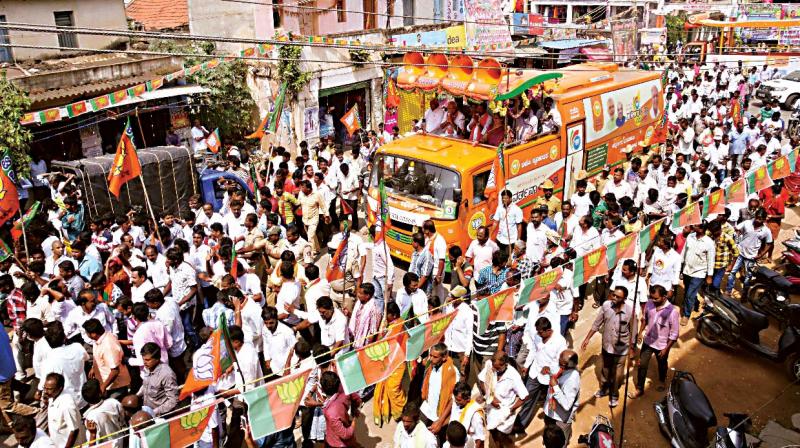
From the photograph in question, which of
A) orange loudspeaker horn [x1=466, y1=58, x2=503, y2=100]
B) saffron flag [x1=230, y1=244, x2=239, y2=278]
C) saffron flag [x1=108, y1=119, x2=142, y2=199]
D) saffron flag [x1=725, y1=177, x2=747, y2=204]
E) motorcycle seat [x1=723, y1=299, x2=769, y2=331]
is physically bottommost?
motorcycle seat [x1=723, y1=299, x2=769, y2=331]

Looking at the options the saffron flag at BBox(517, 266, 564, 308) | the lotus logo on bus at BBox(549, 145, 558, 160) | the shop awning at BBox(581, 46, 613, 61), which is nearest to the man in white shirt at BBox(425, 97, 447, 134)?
the lotus logo on bus at BBox(549, 145, 558, 160)

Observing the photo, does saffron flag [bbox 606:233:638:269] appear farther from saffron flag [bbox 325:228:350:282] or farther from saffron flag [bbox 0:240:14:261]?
saffron flag [bbox 0:240:14:261]

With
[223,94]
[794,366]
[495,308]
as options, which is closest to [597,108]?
[794,366]

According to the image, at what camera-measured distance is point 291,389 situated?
5.30 m

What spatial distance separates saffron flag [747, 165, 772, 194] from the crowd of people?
24 centimetres

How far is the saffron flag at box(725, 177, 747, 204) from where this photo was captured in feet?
29.7

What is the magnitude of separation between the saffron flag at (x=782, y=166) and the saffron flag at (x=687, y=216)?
2148 millimetres

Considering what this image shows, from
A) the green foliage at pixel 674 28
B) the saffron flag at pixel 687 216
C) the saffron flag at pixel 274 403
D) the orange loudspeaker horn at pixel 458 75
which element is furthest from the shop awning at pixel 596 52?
the saffron flag at pixel 274 403

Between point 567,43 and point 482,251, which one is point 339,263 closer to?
point 482,251

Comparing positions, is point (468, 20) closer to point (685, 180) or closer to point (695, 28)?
point (685, 180)

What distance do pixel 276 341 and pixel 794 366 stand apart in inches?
243

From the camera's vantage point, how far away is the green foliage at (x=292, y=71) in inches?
655

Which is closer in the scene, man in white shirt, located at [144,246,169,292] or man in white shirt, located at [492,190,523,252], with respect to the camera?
man in white shirt, located at [144,246,169,292]

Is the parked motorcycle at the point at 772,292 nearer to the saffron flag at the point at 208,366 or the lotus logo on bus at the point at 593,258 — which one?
the lotus logo on bus at the point at 593,258
